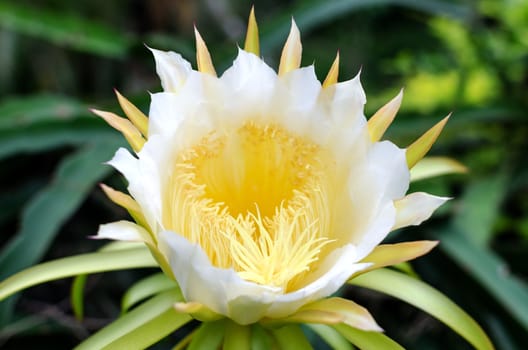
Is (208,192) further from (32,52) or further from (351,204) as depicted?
(32,52)

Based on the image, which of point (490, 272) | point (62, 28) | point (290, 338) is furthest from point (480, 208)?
point (62, 28)

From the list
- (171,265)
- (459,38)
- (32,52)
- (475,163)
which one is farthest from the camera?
(32,52)

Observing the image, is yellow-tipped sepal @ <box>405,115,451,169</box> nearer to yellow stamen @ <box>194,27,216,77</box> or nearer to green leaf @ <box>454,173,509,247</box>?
yellow stamen @ <box>194,27,216,77</box>

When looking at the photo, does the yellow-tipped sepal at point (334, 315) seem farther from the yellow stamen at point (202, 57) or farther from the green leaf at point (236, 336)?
the yellow stamen at point (202, 57)

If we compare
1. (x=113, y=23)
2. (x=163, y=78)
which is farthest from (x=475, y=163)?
(x=113, y=23)

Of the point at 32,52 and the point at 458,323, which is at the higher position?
the point at 32,52

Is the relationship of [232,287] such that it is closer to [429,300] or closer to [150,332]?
[150,332]
